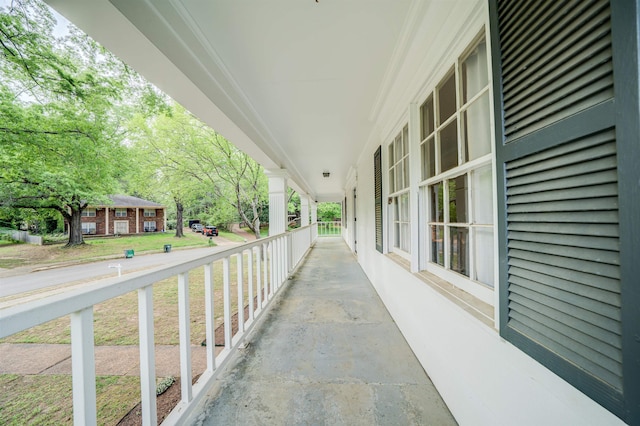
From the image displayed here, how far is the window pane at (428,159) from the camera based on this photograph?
71.8 inches

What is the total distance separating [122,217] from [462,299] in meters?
4.64

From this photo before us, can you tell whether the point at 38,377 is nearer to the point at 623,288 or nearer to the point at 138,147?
the point at 623,288

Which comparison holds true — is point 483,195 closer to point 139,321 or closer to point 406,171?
point 406,171

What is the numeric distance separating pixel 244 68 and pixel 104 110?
2.06 meters

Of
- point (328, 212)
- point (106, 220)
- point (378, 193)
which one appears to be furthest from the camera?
point (328, 212)

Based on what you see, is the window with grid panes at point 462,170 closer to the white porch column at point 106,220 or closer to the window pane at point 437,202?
the window pane at point 437,202

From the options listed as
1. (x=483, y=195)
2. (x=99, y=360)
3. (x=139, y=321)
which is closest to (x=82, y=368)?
(x=139, y=321)

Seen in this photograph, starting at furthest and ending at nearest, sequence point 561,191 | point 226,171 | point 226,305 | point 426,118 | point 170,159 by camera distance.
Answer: point 226,171 < point 170,159 < point 426,118 < point 226,305 < point 561,191

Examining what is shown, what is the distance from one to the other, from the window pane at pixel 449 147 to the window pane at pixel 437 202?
0.60ft

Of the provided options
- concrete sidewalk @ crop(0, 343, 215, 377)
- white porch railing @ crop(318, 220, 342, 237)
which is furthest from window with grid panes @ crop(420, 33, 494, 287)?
white porch railing @ crop(318, 220, 342, 237)

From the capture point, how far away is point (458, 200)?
153 centimetres

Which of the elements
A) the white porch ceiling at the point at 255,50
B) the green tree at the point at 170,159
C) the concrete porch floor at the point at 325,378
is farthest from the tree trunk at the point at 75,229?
the green tree at the point at 170,159

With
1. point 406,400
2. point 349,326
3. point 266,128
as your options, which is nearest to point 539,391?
point 406,400

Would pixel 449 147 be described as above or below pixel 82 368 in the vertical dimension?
above
